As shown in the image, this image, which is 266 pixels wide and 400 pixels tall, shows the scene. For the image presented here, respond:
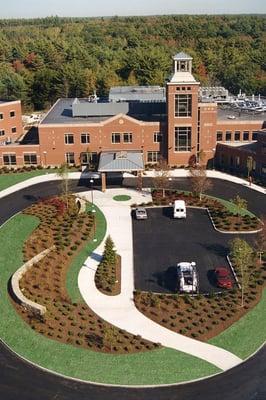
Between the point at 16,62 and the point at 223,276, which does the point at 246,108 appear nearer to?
the point at 223,276

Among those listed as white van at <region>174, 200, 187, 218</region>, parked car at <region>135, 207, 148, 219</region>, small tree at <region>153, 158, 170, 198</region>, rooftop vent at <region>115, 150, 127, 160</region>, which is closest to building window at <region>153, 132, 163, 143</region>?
small tree at <region>153, 158, 170, 198</region>

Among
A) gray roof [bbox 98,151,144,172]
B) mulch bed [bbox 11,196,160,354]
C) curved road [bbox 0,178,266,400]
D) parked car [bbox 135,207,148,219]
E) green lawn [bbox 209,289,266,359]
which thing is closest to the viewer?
curved road [bbox 0,178,266,400]

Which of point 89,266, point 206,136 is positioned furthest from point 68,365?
point 206,136

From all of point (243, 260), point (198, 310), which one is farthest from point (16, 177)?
point (243, 260)

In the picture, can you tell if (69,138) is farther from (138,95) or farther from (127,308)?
(127,308)

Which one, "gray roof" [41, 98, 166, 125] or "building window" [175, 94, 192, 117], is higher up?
"building window" [175, 94, 192, 117]

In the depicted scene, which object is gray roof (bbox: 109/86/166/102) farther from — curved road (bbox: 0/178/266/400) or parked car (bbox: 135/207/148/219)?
curved road (bbox: 0/178/266/400)
